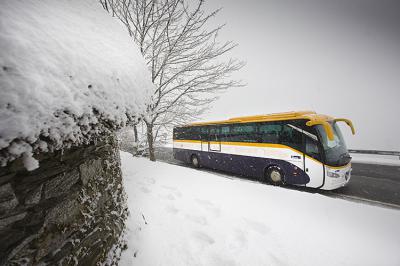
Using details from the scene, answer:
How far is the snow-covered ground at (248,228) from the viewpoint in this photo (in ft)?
8.35

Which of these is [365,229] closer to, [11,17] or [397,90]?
[11,17]

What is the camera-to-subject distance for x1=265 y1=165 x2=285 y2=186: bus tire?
7289 millimetres

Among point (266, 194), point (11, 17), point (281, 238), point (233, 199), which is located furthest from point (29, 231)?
point (266, 194)

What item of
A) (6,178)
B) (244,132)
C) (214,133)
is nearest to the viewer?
(6,178)

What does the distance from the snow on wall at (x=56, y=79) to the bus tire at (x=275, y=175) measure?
22.6 feet

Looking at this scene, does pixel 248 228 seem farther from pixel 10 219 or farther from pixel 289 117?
pixel 289 117

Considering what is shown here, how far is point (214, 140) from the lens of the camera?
991 cm

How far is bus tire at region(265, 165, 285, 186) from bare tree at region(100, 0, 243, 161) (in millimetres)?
3879

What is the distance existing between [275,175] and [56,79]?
7759 mm

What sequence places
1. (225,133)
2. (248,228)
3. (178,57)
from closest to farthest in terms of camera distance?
1. (248,228)
2. (178,57)
3. (225,133)

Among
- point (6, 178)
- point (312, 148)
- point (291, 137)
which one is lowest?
point (312, 148)

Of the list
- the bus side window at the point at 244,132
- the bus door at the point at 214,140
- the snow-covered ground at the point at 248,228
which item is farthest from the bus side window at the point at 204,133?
the snow-covered ground at the point at 248,228

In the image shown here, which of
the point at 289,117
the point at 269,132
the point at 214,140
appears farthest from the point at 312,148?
the point at 214,140

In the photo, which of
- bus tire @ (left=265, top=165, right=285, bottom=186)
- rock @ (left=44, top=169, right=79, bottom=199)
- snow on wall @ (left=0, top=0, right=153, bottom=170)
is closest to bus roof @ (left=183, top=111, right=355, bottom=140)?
bus tire @ (left=265, top=165, right=285, bottom=186)
